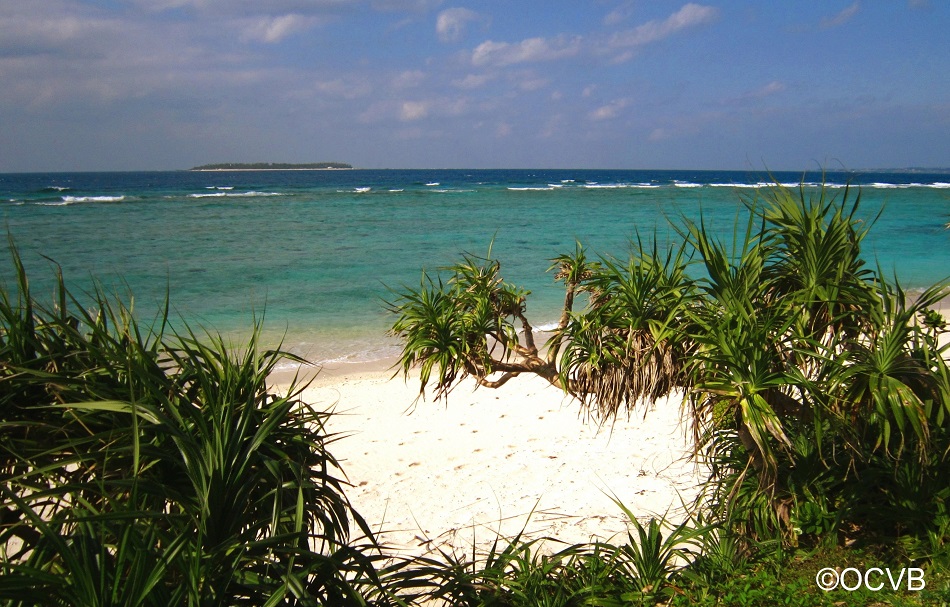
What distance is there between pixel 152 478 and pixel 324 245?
2282cm

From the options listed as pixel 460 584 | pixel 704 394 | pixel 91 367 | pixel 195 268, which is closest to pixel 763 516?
pixel 704 394

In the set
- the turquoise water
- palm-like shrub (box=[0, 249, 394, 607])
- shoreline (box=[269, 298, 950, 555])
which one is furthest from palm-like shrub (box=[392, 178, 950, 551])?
palm-like shrub (box=[0, 249, 394, 607])

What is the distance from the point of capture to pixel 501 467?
22.2 feet

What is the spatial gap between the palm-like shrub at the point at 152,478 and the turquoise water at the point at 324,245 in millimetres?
2325

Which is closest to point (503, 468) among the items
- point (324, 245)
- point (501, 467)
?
point (501, 467)

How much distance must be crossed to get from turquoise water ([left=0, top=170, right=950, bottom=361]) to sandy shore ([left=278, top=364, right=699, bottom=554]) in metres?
2.22

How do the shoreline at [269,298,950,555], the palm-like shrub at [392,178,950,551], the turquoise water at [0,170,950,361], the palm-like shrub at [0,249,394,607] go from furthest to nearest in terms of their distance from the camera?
the turquoise water at [0,170,950,361] < the shoreline at [269,298,950,555] < the palm-like shrub at [392,178,950,551] < the palm-like shrub at [0,249,394,607]

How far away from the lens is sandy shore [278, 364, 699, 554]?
564 centimetres

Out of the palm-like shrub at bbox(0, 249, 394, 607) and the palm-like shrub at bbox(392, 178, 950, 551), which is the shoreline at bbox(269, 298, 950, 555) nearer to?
the palm-like shrub at bbox(392, 178, 950, 551)

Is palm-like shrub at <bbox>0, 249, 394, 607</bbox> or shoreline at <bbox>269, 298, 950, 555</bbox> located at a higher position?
palm-like shrub at <bbox>0, 249, 394, 607</bbox>

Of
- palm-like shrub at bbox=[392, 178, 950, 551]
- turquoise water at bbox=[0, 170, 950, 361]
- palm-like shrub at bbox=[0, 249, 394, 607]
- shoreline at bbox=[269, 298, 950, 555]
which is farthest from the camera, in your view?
turquoise water at bbox=[0, 170, 950, 361]

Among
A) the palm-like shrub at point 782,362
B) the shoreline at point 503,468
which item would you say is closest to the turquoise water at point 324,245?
the palm-like shrub at point 782,362

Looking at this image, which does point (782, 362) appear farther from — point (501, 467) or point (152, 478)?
point (501, 467)

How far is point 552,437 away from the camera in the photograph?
7.45 m
